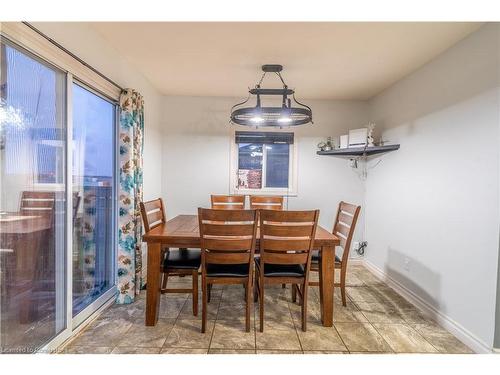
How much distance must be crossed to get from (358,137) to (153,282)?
9.50ft

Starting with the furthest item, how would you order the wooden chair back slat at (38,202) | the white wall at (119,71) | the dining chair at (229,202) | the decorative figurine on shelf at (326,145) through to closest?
the decorative figurine on shelf at (326,145), the dining chair at (229,202), the white wall at (119,71), the wooden chair back slat at (38,202)

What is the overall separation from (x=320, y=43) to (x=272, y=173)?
2.01 m

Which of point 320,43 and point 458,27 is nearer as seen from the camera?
point 458,27

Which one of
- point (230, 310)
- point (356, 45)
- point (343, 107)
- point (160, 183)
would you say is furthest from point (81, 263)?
point (343, 107)

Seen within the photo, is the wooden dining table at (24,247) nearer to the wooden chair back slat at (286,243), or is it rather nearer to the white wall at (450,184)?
the wooden chair back slat at (286,243)

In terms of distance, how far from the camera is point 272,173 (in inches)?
156

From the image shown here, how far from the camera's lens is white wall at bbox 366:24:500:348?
1841mm

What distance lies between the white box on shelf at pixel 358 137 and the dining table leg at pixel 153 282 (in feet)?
8.78

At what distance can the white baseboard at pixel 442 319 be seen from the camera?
73.9 inches

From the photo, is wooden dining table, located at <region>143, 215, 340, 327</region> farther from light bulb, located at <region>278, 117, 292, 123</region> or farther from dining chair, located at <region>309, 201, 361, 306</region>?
light bulb, located at <region>278, 117, 292, 123</region>

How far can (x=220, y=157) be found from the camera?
12.7 feet

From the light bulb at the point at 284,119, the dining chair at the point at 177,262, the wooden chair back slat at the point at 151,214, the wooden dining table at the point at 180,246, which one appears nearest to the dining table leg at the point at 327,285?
the wooden dining table at the point at 180,246

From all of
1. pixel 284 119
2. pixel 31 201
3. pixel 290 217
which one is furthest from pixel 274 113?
pixel 31 201
